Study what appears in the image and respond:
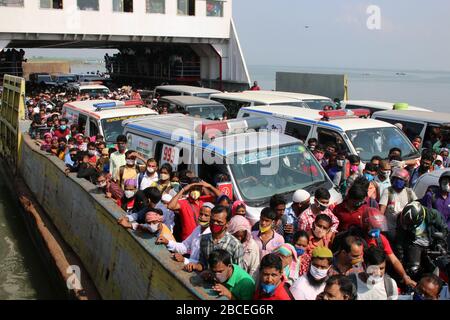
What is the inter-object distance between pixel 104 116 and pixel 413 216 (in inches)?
297

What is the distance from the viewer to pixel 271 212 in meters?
4.42

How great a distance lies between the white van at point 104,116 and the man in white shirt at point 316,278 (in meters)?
7.32

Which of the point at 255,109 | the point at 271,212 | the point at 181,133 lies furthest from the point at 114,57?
the point at 271,212

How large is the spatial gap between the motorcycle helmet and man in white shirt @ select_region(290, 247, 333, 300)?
123 cm

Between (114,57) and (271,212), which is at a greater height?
(114,57)

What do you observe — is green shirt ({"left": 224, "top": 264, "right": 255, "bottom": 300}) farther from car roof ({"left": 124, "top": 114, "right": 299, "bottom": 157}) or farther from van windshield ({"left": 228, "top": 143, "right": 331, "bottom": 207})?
car roof ({"left": 124, "top": 114, "right": 299, "bottom": 157})

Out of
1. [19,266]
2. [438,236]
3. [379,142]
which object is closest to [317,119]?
[379,142]

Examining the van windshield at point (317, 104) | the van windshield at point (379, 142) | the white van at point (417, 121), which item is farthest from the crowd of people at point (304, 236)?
the van windshield at point (317, 104)

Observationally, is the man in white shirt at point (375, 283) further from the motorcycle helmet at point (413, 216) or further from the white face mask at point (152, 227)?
the white face mask at point (152, 227)

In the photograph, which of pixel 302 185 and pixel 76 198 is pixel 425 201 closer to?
pixel 302 185

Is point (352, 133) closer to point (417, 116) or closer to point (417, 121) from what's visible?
point (417, 121)
